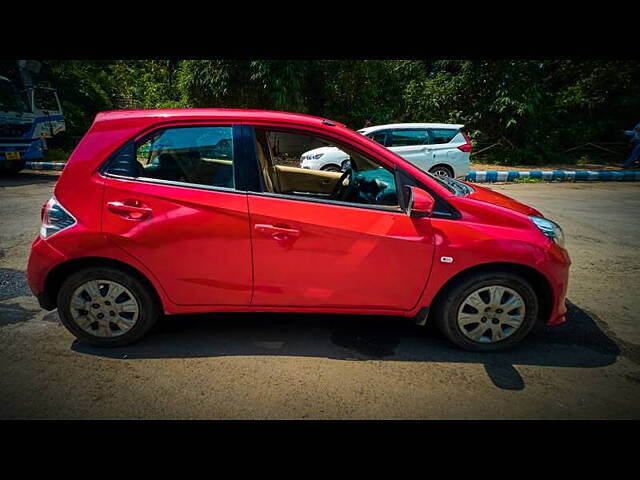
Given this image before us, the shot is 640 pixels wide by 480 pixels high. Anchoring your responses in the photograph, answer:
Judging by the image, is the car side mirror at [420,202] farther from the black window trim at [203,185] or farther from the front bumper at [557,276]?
the black window trim at [203,185]

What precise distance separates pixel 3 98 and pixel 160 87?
742cm

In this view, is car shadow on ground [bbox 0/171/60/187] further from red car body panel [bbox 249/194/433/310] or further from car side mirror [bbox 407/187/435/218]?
car side mirror [bbox 407/187/435/218]

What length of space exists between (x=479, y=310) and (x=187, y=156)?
2267mm

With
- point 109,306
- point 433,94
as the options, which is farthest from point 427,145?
point 109,306

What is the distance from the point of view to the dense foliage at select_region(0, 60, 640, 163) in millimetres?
13750

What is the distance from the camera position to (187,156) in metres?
2.49

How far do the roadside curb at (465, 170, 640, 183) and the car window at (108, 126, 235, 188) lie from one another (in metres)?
10.4

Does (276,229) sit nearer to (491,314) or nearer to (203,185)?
(203,185)

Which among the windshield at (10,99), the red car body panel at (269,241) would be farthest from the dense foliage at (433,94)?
the red car body panel at (269,241)

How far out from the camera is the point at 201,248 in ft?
7.82

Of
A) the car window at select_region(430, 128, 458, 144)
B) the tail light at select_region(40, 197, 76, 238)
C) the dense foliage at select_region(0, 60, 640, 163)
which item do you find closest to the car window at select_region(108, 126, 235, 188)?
the tail light at select_region(40, 197, 76, 238)
